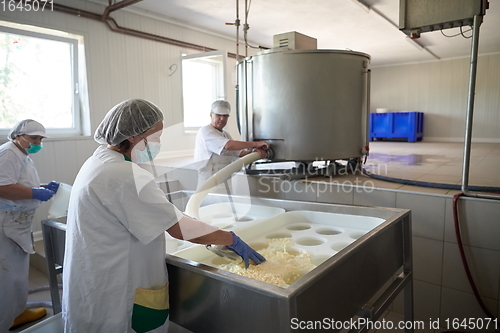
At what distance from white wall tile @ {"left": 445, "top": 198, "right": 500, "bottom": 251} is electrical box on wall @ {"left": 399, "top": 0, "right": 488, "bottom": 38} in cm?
97

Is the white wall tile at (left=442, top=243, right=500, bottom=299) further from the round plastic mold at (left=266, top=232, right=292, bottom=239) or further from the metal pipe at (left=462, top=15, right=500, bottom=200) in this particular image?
the round plastic mold at (left=266, top=232, right=292, bottom=239)

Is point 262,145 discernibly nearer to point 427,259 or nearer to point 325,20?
point 427,259

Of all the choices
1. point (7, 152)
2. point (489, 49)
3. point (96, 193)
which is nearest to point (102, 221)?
point (96, 193)

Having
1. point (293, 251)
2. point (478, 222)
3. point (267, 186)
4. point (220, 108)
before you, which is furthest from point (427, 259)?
point (220, 108)

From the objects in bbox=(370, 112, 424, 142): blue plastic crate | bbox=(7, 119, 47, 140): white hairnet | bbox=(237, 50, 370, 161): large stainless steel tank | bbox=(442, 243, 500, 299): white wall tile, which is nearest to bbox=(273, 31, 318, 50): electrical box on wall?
bbox=(237, 50, 370, 161): large stainless steel tank

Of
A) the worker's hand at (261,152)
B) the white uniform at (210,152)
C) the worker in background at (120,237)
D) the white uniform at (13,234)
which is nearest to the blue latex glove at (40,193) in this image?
the white uniform at (13,234)

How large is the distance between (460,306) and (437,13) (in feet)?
5.40

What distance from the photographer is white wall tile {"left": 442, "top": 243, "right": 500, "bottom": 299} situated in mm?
1834

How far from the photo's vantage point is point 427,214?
2.01 m

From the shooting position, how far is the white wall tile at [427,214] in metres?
1.97

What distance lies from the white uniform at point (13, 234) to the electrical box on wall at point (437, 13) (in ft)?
7.92

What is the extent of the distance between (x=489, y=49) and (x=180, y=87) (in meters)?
6.90

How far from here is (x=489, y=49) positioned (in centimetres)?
747

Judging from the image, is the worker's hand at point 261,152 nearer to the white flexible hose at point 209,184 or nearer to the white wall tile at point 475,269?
the white flexible hose at point 209,184
